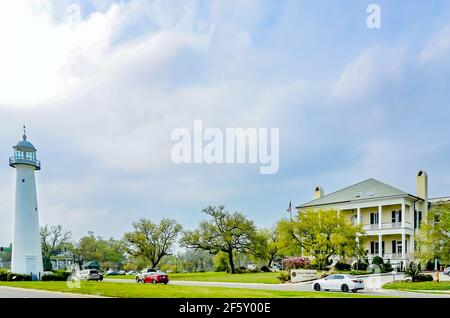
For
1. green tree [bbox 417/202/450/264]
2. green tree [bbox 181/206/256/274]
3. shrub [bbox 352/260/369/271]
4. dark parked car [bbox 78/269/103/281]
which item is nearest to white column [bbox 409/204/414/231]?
shrub [bbox 352/260/369/271]

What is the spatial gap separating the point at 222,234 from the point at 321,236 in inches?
582

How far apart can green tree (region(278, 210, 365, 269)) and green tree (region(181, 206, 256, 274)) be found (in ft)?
38.6

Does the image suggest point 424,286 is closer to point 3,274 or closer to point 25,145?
point 3,274

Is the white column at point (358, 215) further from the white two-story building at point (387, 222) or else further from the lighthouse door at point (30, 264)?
the lighthouse door at point (30, 264)

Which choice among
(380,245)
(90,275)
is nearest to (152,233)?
(90,275)

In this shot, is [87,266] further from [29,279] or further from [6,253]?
[29,279]

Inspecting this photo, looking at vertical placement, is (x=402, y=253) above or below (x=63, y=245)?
below

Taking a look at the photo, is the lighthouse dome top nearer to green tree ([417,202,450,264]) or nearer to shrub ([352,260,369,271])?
green tree ([417,202,450,264])

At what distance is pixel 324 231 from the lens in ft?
76.4

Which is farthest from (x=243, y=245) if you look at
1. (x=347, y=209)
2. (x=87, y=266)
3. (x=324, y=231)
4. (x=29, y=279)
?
(x=347, y=209)

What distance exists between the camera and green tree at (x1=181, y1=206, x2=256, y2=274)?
5102 mm

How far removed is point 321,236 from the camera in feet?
75.5
